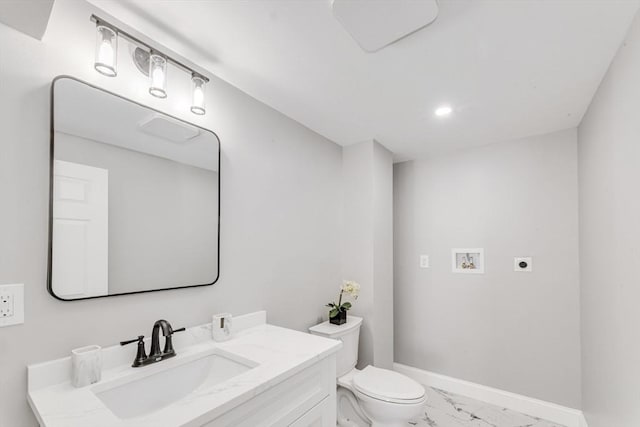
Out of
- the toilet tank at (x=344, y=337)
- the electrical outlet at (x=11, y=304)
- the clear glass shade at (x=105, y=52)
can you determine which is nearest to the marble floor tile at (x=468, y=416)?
the toilet tank at (x=344, y=337)

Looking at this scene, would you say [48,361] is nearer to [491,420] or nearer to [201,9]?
[201,9]

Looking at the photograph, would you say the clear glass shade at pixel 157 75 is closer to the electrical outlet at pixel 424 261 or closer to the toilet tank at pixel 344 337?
the toilet tank at pixel 344 337

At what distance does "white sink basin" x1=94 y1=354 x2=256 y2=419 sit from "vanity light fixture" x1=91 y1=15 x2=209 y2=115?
3.75 feet

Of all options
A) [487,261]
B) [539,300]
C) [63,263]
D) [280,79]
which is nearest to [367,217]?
[487,261]

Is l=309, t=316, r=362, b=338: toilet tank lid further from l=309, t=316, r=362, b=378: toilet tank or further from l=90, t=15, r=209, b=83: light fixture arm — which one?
l=90, t=15, r=209, b=83: light fixture arm

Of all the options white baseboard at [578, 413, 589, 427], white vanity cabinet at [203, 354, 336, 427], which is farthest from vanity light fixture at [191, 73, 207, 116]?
white baseboard at [578, 413, 589, 427]

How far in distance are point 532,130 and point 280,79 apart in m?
2.03

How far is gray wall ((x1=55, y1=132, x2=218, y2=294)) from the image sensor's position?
1.23m

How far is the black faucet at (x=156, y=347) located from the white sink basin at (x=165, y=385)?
4 centimetres

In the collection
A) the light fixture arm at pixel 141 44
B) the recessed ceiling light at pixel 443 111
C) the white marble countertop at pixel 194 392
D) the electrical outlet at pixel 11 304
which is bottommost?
the white marble countertop at pixel 194 392

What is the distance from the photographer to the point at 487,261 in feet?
8.79

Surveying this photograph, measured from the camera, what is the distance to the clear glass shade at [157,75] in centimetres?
130

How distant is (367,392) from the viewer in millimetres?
1936

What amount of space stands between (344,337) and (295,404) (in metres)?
1.04
